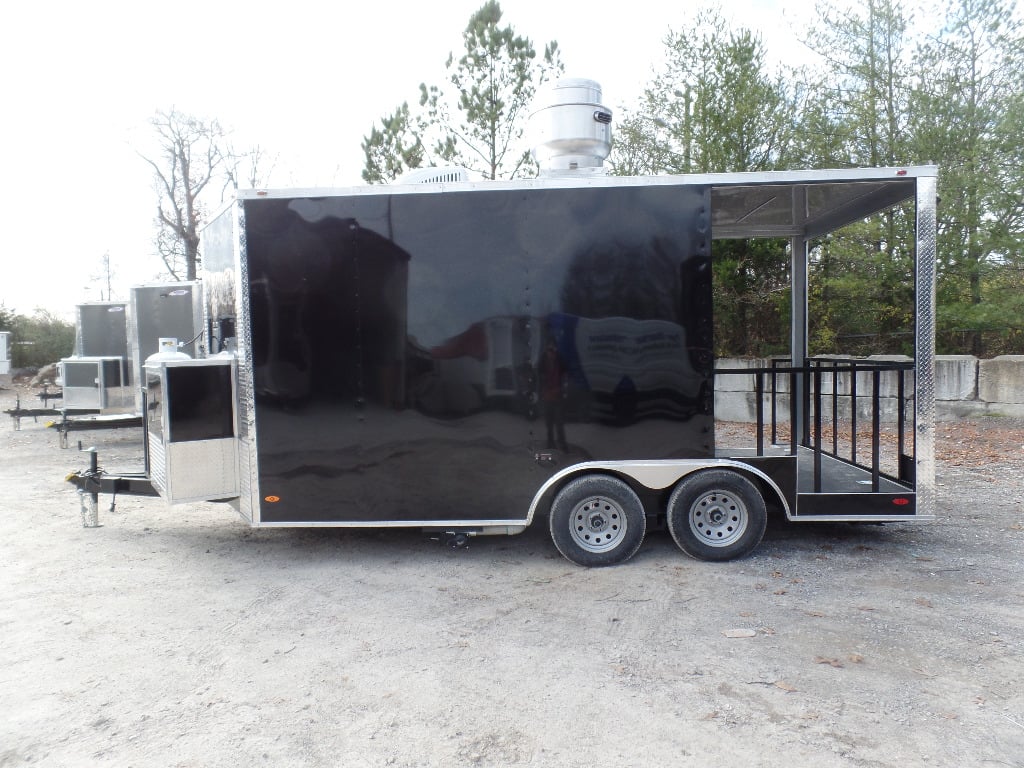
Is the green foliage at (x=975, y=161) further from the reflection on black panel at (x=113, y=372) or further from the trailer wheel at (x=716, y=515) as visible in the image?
the reflection on black panel at (x=113, y=372)

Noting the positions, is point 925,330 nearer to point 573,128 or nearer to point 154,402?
point 573,128

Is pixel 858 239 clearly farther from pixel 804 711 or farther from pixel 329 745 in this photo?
pixel 329 745

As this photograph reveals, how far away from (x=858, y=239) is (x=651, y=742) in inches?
464

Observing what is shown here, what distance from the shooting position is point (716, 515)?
5.28 meters

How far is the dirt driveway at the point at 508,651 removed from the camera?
9.93ft

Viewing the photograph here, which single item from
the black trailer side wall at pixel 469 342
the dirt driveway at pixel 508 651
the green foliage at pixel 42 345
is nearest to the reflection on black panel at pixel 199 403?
the black trailer side wall at pixel 469 342

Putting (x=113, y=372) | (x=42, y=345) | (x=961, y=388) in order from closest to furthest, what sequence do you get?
(x=961, y=388), (x=113, y=372), (x=42, y=345)

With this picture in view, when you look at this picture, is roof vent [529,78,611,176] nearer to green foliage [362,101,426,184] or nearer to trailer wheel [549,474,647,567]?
trailer wheel [549,474,647,567]

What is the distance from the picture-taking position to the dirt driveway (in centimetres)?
303

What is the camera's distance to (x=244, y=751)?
9.82 feet

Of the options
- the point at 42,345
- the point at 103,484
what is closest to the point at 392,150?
the point at 103,484

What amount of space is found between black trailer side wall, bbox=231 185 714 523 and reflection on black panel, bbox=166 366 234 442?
1.49 ft

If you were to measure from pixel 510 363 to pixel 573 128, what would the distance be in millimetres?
1972

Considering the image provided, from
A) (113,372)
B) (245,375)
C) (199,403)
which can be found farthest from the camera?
(113,372)
